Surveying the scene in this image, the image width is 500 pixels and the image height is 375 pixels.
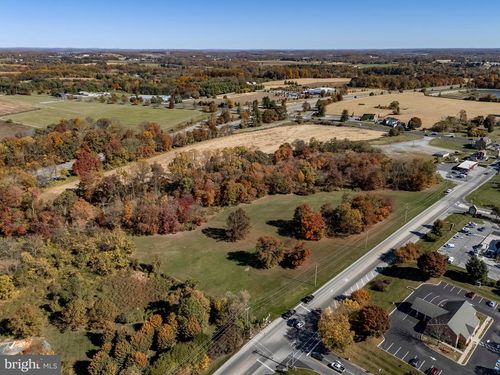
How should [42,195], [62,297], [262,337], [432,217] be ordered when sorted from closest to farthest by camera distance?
1. [262,337]
2. [62,297]
3. [432,217]
4. [42,195]

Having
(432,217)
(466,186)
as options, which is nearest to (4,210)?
(432,217)

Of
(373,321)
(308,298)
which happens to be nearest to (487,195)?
(308,298)

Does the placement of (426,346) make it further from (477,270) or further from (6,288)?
(6,288)

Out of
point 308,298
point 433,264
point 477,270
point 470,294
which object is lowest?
point 470,294

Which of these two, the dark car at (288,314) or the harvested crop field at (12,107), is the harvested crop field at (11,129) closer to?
the harvested crop field at (12,107)

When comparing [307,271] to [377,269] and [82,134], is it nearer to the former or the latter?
[377,269]

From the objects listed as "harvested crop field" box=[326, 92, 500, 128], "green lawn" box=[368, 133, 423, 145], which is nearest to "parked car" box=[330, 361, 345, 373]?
"green lawn" box=[368, 133, 423, 145]
